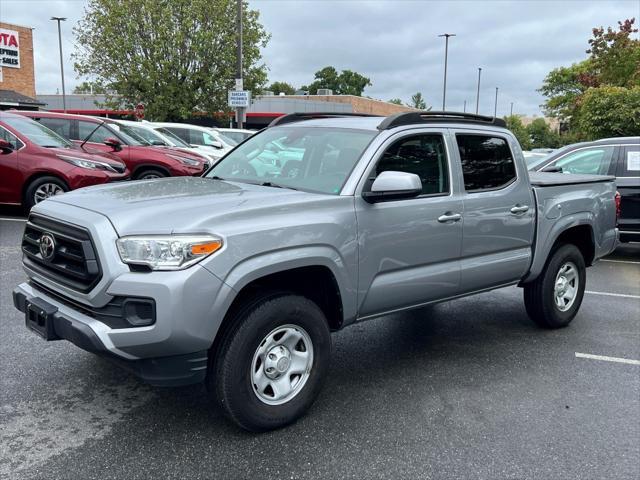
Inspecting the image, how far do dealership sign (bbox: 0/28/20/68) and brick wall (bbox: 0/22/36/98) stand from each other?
0.19 m

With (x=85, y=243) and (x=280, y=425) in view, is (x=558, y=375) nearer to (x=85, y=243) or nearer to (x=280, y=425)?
(x=280, y=425)

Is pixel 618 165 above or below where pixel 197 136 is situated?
below

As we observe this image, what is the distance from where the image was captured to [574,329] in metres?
5.64

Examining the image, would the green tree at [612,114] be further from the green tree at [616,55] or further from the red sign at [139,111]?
the red sign at [139,111]

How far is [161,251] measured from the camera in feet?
9.66

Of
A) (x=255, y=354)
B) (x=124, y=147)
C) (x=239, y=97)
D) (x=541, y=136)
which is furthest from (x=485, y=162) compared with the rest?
(x=541, y=136)

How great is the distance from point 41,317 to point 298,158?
6.59 ft

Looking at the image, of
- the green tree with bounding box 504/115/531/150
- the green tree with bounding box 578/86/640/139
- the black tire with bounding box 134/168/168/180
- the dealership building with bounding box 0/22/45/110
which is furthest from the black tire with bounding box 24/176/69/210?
the green tree with bounding box 504/115/531/150

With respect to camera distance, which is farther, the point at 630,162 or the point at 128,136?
the point at 128,136

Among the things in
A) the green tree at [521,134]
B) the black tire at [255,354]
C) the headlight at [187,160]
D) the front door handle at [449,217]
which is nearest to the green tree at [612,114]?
the headlight at [187,160]

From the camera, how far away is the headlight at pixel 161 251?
9.62 feet

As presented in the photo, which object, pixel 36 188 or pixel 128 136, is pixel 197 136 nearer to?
pixel 128 136

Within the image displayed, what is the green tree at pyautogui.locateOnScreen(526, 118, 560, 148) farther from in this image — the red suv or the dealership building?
the red suv

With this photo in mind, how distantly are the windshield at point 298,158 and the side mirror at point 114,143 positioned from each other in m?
6.82
